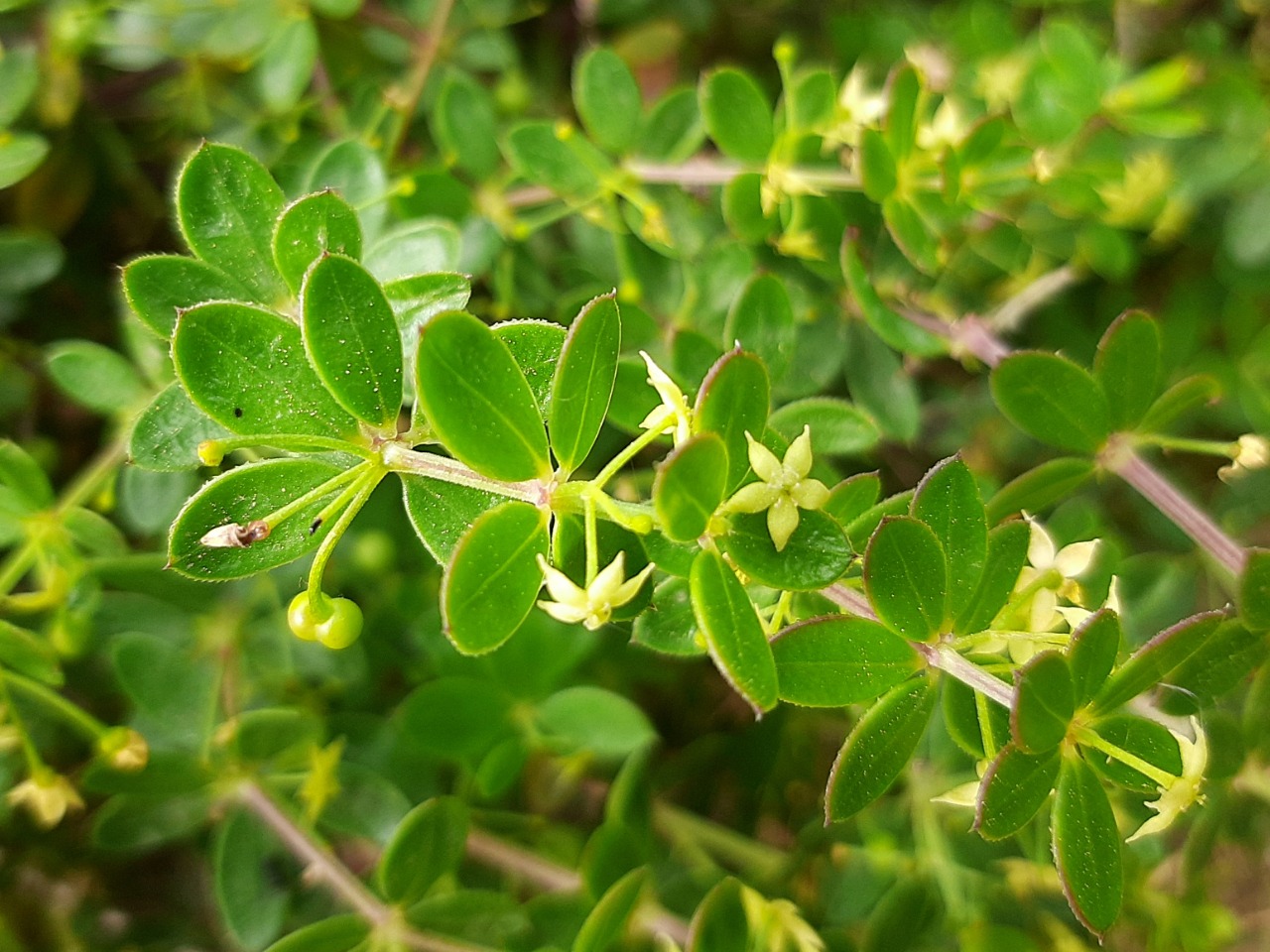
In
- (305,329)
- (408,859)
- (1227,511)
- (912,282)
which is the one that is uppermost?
(305,329)

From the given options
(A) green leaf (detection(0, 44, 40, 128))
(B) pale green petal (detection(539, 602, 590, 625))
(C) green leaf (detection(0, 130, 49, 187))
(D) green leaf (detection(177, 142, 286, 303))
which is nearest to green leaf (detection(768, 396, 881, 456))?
(B) pale green petal (detection(539, 602, 590, 625))

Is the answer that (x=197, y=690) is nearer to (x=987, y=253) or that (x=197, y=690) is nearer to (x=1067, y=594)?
(x=1067, y=594)

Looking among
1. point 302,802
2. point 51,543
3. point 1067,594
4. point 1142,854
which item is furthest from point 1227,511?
point 51,543

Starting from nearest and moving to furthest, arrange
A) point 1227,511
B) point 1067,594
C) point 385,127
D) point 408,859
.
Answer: point 1067,594
point 408,859
point 385,127
point 1227,511

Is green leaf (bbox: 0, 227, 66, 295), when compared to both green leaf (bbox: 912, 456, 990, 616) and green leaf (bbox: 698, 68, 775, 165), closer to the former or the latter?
green leaf (bbox: 698, 68, 775, 165)

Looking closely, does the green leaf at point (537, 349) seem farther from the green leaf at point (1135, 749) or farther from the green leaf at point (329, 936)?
the green leaf at point (329, 936)

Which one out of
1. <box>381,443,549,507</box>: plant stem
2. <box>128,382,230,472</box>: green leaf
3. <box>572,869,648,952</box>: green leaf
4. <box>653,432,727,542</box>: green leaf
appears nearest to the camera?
<box>653,432,727,542</box>: green leaf

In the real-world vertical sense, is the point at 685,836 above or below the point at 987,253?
below
